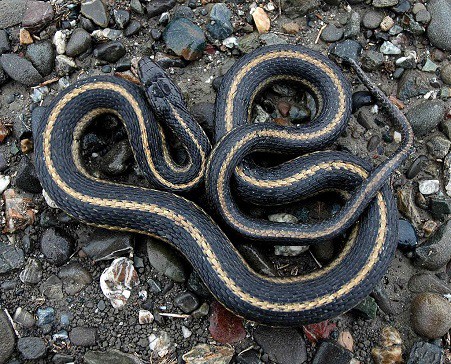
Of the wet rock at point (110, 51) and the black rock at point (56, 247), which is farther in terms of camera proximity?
the wet rock at point (110, 51)

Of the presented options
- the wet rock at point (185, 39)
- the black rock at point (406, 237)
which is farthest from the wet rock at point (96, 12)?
the black rock at point (406, 237)

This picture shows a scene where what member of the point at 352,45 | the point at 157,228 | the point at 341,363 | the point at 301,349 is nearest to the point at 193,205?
the point at 157,228

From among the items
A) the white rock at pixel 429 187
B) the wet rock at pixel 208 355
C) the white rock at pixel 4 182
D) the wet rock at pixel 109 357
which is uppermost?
the white rock at pixel 4 182

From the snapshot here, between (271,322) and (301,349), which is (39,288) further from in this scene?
(301,349)

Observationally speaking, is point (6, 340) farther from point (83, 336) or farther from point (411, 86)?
point (411, 86)

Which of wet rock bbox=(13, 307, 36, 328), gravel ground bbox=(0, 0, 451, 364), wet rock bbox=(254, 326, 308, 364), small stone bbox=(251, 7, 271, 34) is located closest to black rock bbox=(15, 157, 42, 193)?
gravel ground bbox=(0, 0, 451, 364)

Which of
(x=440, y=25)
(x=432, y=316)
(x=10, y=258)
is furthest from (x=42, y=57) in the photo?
(x=432, y=316)

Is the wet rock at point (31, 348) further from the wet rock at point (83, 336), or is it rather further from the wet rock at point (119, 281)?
the wet rock at point (119, 281)

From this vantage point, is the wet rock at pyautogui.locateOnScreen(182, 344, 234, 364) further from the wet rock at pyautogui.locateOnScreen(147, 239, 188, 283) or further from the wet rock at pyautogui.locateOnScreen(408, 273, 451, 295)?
the wet rock at pyautogui.locateOnScreen(408, 273, 451, 295)
